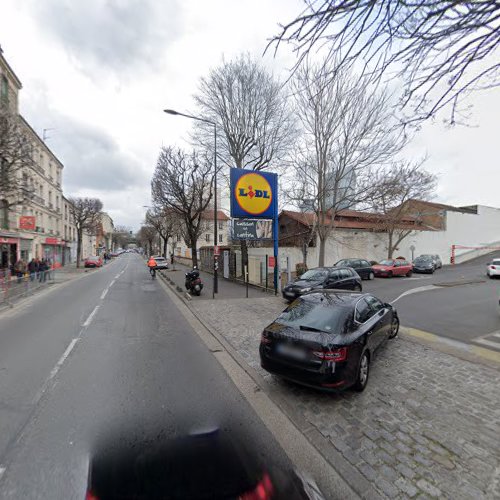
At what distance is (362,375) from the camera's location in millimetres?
4008

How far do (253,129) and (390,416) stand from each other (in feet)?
58.7

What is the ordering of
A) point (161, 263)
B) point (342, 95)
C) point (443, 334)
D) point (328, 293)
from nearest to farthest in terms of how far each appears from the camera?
point (328, 293)
point (443, 334)
point (342, 95)
point (161, 263)

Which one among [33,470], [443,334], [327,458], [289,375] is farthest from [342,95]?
[33,470]

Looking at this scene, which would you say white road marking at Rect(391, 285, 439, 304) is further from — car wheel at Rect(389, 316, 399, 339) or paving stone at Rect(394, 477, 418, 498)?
paving stone at Rect(394, 477, 418, 498)

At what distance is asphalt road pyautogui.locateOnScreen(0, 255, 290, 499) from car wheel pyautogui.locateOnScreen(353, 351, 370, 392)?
5.21ft

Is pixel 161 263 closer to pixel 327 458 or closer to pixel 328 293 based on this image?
pixel 328 293

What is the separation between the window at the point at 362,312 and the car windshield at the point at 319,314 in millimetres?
190

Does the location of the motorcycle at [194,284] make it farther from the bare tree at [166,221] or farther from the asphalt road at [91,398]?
the bare tree at [166,221]

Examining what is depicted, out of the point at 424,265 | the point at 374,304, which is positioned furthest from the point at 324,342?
the point at 424,265

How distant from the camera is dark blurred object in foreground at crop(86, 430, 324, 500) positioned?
82.9 inches

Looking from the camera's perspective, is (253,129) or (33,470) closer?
(33,470)

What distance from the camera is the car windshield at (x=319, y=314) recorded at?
406 centimetres

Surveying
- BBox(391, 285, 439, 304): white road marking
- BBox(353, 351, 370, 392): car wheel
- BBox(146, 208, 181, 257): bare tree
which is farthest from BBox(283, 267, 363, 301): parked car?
BBox(146, 208, 181, 257): bare tree

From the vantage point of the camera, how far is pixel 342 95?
14.6 metres
